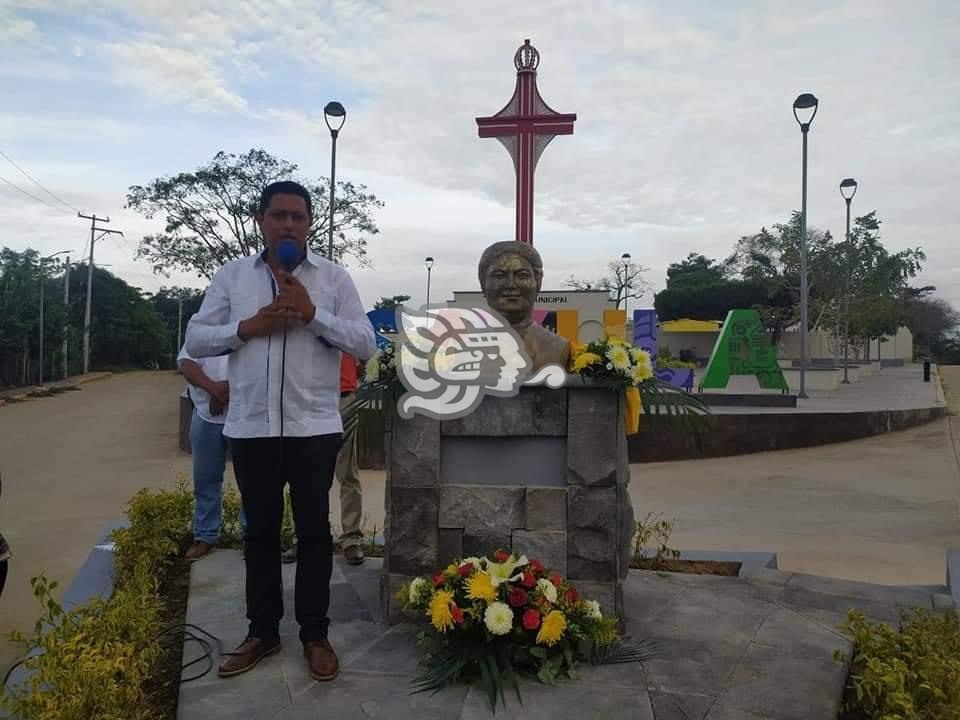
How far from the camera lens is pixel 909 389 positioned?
18469 mm

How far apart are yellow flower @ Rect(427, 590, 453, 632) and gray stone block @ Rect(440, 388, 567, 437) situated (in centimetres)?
63

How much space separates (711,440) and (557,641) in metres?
7.34

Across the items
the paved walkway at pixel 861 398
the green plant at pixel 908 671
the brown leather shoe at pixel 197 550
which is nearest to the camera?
the green plant at pixel 908 671

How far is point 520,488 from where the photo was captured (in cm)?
289

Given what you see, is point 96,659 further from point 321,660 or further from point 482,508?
point 482,508

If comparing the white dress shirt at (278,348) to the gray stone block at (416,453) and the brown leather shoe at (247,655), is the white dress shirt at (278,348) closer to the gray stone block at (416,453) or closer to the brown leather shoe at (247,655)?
the gray stone block at (416,453)

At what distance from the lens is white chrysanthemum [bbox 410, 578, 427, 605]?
8.75ft

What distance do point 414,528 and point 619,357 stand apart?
1004 millimetres

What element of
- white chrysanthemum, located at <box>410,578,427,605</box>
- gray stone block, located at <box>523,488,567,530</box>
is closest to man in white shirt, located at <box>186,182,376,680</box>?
white chrysanthemum, located at <box>410,578,427,605</box>

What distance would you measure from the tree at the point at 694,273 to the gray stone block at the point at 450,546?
38278 millimetres

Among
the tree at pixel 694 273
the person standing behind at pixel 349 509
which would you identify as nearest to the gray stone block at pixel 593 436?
the person standing behind at pixel 349 509

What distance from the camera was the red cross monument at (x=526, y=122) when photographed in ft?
20.4

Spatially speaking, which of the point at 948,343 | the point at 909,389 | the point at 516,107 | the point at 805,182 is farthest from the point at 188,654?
the point at 948,343

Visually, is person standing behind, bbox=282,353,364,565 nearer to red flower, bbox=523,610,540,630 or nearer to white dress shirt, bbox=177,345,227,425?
white dress shirt, bbox=177,345,227,425
